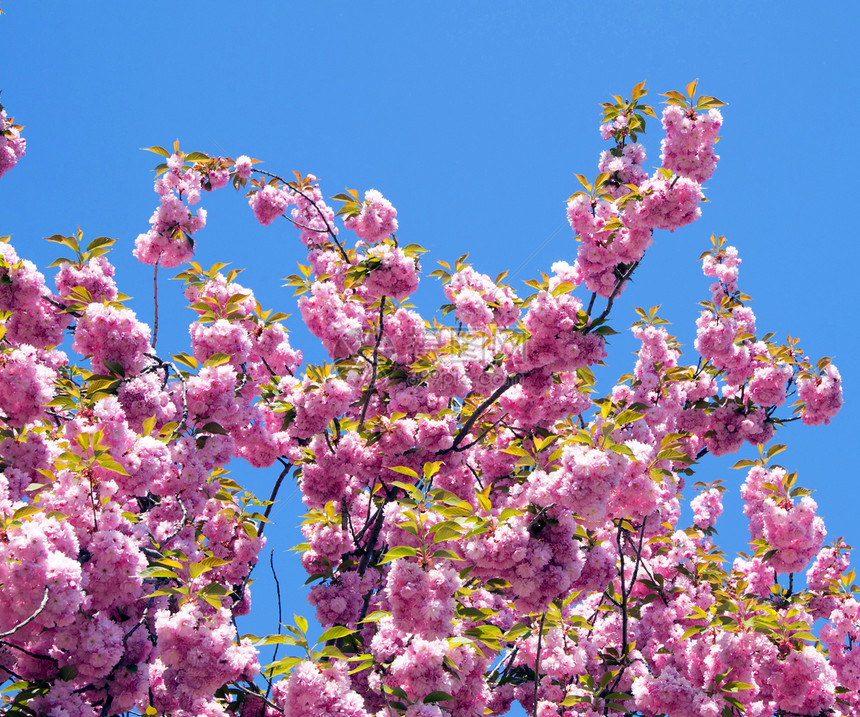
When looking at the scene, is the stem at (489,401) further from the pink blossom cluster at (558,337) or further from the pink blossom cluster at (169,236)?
the pink blossom cluster at (169,236)

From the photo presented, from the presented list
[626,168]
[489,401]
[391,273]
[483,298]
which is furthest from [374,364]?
[626,168]

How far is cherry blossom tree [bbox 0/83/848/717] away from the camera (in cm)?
378

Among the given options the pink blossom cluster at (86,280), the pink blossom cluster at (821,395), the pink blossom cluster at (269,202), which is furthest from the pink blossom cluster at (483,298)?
the pink blossom cluster at (821,395)

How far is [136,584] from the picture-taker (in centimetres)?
397

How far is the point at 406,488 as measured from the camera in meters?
3.85

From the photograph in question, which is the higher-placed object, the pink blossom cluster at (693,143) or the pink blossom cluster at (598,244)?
the pink blossom cluster at (693,143)

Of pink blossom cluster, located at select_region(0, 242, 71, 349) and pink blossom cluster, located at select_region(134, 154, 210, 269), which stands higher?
pink blossom cluster, located at select_region(134, 154, 210, 269)

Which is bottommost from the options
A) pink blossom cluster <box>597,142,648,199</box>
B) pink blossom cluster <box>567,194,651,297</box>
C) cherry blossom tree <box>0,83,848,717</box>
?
cherry blossom tree <box>0,83,848,717</box>

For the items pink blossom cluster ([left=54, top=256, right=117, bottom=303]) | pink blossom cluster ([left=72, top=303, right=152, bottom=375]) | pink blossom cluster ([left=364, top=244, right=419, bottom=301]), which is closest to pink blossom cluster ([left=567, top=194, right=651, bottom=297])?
pink blossom cluster ([left=364, top=244, right=419, bottom=301])

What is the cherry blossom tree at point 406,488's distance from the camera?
3.78 metres

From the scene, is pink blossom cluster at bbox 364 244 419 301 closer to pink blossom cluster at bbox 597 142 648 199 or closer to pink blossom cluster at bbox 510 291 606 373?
pink blossom cluster at bbox 510 291 606 373

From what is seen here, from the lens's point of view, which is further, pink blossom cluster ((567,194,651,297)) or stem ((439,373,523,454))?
pink blossom cluster ((567,194,651,297))

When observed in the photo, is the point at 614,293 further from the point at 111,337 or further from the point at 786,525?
the point at 111,337

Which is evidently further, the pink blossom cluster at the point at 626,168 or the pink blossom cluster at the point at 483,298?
the pink blossom cluster at the point at 626,168
